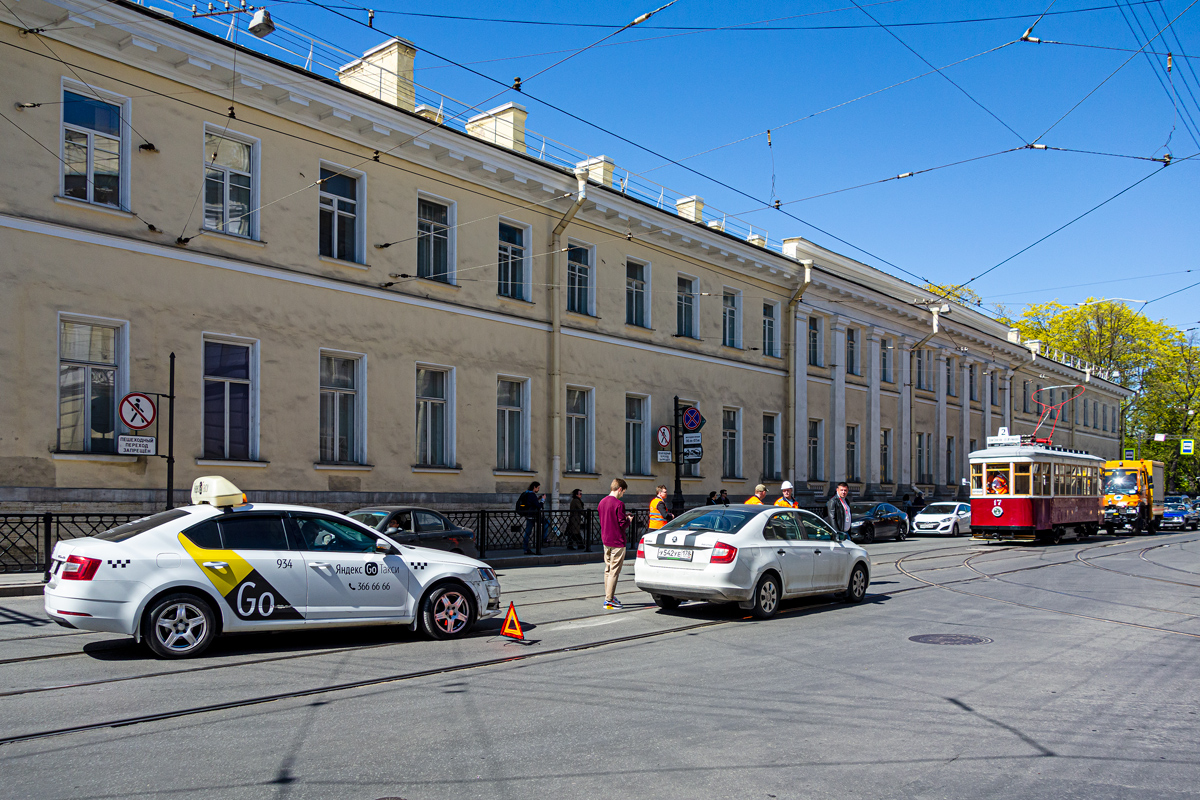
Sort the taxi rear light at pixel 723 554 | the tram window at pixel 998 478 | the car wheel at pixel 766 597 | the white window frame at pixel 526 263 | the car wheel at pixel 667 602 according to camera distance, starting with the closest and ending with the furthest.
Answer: the taxi rear light at pixel 723 554, the car wheel at pixel 766 597, the car wheel at pixel 667 602, the white window frame at pixel 526 263, the tram window at pixel 998 478

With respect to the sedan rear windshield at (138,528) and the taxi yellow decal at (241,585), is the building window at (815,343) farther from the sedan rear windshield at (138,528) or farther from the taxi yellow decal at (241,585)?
the sedan rear windshield at (138,528)

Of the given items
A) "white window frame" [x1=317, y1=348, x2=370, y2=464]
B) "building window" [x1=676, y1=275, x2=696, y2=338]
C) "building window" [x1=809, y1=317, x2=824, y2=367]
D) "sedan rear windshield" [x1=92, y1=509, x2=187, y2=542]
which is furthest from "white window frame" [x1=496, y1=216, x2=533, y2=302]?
"sedan rear windshield" [x1=92, y1=509, x2=187, y2=542]

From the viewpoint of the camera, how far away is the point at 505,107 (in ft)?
82.5

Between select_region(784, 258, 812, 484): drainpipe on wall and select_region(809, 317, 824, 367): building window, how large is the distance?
1.66 metres

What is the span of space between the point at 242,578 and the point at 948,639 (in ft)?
25.5

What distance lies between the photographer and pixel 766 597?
12422 mm

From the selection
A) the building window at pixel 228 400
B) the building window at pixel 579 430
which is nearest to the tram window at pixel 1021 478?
the building window at pixel 579 430

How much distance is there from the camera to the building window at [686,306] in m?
30.3

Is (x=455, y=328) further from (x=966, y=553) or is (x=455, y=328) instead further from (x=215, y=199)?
(x=966, y=553)

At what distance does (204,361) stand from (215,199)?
3.19 m

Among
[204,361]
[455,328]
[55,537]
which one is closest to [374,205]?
[455,328]

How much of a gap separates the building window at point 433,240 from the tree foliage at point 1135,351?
55913mm

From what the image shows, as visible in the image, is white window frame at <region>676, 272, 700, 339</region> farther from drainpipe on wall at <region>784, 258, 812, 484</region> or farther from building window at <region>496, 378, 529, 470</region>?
building window at <region>496, 378, 529, 470</region>

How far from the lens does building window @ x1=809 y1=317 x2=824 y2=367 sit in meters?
36.4
